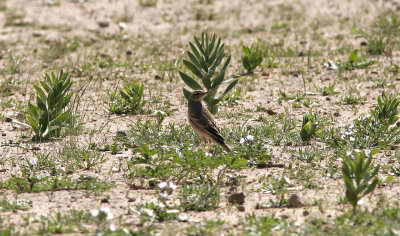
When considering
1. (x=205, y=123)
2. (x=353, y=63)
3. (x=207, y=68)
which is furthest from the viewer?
(x=353, y=63)

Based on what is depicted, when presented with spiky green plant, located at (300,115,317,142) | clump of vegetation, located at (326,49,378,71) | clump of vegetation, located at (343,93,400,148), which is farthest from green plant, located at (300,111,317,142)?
clump of vegetation, located at (326,49,378,71)

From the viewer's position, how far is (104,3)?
15.5 m

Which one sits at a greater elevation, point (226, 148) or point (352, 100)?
point (352, 100)

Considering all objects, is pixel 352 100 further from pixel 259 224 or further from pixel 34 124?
pixel 34 124

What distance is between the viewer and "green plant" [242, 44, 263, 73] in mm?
10391

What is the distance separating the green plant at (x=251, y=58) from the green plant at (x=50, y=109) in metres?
3.67

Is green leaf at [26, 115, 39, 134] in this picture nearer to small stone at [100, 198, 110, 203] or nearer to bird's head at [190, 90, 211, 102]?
bird's head at [190, 90, 211, 102]

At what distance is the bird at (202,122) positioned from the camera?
7072 millimetres

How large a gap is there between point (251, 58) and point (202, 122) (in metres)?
3.44

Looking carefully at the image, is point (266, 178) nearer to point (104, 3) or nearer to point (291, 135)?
point (291, 135)

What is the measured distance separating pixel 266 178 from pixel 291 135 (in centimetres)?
136

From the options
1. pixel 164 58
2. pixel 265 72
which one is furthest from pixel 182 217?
pixel 164 58

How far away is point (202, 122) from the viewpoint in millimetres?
7254

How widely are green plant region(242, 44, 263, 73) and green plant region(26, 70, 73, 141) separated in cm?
367
